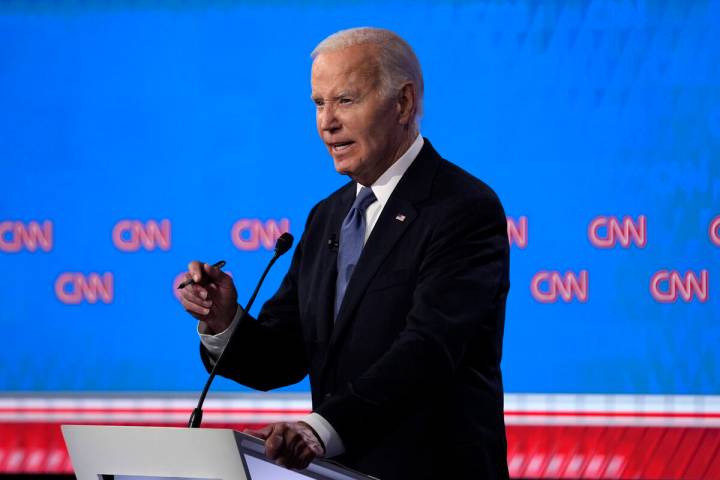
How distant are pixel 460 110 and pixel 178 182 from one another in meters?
0.92

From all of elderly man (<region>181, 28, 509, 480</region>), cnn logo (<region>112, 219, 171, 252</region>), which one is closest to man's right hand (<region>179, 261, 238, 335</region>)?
elderly man (<region>181, 28, 509, 480</region>)

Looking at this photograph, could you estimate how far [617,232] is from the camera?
314 centimetres

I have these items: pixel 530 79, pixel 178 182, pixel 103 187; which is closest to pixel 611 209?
pixel 530 79

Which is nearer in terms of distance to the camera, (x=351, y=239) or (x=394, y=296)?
(x=394, y=296)

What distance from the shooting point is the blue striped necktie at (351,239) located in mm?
2012

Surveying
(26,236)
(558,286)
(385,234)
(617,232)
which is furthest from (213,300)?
(26,236)

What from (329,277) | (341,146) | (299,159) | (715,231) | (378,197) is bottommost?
(715,231)

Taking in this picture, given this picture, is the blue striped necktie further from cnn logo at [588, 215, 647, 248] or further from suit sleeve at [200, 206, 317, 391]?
cnn logo at [588, 215, 647, 248]

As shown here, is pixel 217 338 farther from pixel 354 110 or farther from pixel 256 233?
pixel 256 233

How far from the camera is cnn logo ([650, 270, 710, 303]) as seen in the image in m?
3.10

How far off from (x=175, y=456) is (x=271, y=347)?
0.68 metres

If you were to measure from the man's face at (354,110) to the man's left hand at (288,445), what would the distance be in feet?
2.23

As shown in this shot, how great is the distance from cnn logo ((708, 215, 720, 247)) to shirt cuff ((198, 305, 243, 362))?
1.67 metres

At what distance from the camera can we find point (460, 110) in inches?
127
